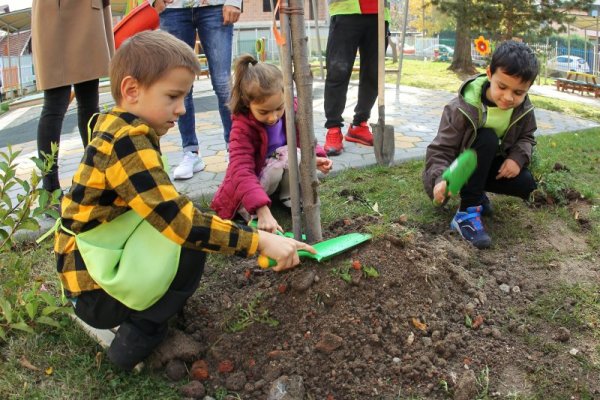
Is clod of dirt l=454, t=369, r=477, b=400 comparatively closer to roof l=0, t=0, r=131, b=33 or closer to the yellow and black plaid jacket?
the yellow and black plaid jacket

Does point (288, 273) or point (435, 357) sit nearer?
point (435, 357)

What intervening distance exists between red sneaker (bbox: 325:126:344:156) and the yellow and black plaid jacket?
2.73 m

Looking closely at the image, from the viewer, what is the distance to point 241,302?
2.09m

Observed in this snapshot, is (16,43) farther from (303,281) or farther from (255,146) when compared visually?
(303,281)

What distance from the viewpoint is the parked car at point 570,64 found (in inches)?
834

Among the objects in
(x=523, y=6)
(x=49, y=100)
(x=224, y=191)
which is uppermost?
(x=523, y=6)

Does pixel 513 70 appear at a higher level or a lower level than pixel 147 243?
higher

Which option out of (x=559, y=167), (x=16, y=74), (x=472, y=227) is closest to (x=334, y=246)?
(x=472, y=227)

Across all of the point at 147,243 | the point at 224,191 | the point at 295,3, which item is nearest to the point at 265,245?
the point at 147,243

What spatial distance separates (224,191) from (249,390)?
1.23m

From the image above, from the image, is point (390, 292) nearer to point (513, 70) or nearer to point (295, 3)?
point (295, 3)

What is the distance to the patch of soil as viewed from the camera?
1727 millimetres

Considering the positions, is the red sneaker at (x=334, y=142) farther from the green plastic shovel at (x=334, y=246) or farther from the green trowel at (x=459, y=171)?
the green plastic shovel at (x=334, y=246)

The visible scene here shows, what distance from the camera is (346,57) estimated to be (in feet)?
13.8
